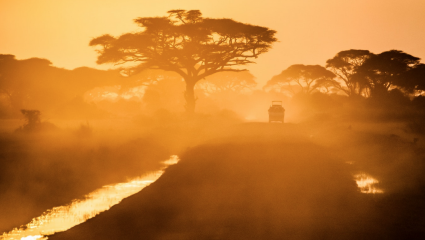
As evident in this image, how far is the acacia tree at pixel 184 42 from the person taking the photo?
4216cm

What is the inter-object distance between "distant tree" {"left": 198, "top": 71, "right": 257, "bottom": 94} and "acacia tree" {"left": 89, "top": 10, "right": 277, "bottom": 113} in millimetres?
44140

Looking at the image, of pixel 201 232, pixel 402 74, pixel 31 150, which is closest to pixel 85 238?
pixel 201 232

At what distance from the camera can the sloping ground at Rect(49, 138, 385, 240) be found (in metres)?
8.41

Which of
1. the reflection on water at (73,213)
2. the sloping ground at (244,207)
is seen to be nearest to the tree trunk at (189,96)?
the sloping ground at (244,207)

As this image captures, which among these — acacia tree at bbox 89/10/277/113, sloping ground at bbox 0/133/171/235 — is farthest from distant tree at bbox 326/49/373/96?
sloping ground at bbox 0/133/171/235

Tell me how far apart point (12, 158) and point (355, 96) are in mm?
60696

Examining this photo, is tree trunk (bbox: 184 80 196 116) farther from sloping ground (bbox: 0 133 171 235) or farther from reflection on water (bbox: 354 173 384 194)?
reflection on water (bbox: 354 173 384 194)

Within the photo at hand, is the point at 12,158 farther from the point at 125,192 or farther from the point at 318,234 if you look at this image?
the point at 318,234

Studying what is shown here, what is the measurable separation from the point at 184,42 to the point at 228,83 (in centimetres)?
5300

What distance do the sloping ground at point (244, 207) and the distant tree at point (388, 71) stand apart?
41382mm

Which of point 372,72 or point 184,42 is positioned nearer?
point 184,42

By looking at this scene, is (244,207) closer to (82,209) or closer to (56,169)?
(82,209)

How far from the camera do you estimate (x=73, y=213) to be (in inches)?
436

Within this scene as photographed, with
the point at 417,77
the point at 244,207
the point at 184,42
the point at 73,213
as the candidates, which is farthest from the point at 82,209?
the point at 417,77
